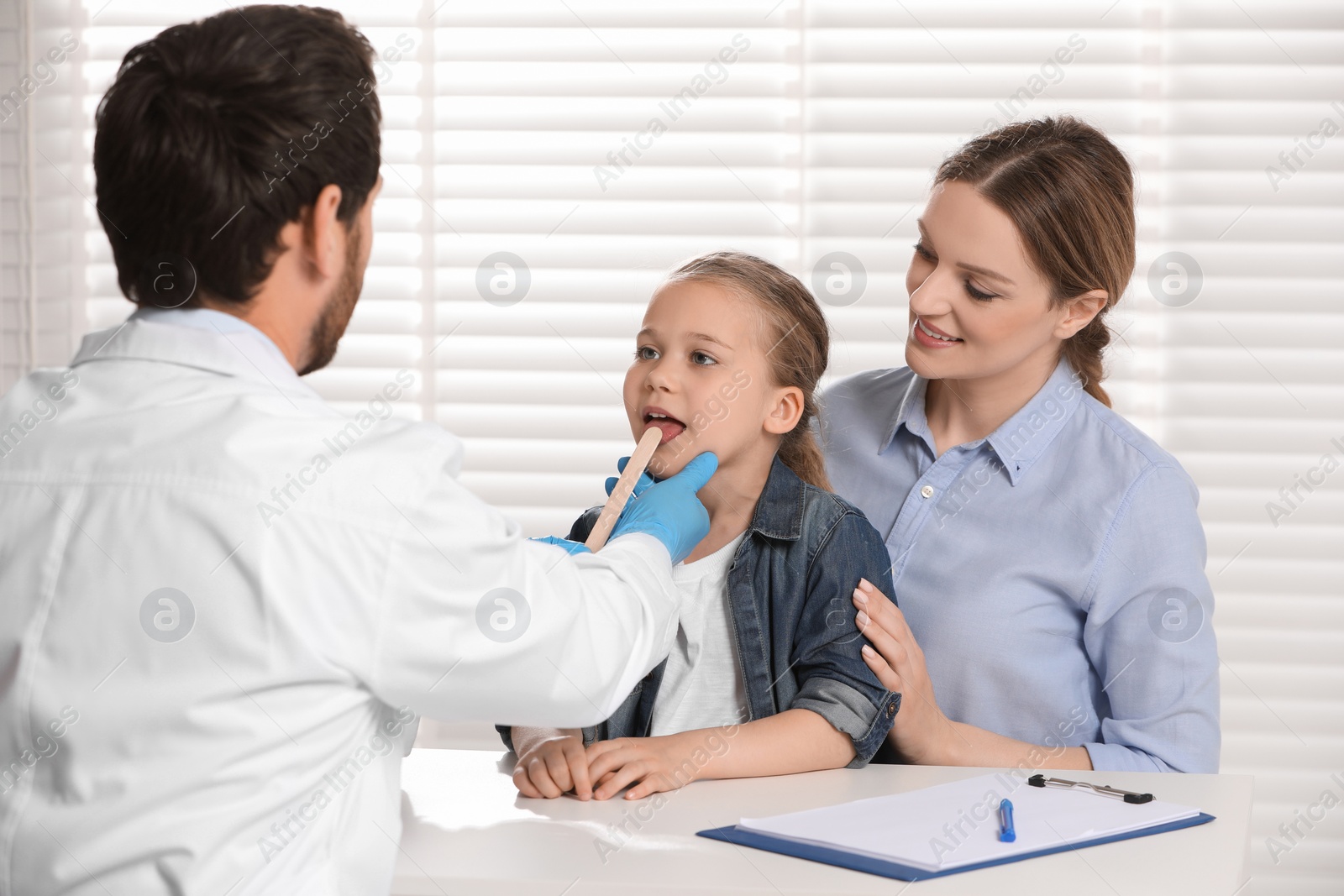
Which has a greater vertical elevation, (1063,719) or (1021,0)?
(1021,0)

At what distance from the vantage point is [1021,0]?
7.75ft

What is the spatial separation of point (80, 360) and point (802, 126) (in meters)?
1.76

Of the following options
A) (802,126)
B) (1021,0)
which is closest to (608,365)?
(802,126)

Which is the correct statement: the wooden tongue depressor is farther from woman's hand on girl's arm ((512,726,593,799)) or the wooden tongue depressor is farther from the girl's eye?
the girl's eye

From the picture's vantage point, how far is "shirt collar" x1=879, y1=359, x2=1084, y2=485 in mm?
1609

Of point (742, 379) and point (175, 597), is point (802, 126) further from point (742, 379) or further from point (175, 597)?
point (175, 597)

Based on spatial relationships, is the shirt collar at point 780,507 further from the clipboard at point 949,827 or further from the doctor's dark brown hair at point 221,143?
the doctor's dark brown hair at point 221,143

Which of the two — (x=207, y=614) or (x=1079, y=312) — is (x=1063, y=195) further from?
(x=207, y=614)

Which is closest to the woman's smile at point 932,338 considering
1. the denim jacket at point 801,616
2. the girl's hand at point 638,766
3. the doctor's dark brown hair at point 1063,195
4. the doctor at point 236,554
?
the doctor's dark brown hair at point 1063,195

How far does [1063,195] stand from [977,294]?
0.55ft

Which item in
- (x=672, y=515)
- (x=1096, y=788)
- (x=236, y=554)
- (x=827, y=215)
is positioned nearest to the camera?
(x=236, y=554)

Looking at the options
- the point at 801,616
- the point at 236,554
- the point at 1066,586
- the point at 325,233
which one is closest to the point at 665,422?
the point at 801,616

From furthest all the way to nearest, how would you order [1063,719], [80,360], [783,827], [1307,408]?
[1307,408] < [1063,719] < [783,827] < [80,360]

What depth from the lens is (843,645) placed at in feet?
4.57
